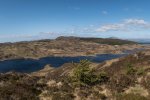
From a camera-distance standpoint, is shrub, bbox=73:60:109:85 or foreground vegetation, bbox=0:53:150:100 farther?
shrub, bbox=73:60:109:85

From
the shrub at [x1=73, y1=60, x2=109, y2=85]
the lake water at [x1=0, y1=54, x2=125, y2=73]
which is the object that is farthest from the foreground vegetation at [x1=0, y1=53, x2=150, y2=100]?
the lake water at [x1=0, y1=54, x2=125, y2=73]

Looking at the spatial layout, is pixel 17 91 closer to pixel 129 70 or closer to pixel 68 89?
pixel 68 89

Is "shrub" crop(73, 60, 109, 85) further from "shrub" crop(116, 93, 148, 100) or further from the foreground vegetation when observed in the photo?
"shrub" crop(116, 93, 148, 100)

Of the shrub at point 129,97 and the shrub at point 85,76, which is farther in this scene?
the shrub at point 85,76

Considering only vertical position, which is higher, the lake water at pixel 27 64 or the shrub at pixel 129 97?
the shrub at pixel 129 97

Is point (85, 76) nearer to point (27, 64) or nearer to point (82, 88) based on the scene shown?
point (82, 88)

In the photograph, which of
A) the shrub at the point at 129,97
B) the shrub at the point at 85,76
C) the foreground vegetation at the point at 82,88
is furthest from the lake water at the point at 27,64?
the shrub at the point at 129,97

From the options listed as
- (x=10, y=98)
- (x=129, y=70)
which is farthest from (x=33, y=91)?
(x=129, y=70)

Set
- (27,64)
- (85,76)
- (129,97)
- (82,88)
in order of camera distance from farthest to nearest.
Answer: (27,64), (85,76), (82,88), (129,97)

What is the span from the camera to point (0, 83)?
17031 millimetres

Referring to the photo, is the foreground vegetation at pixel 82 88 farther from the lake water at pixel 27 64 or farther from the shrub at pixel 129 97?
the lake water at pixel 27 64

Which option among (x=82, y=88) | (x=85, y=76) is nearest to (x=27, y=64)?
(x=85, y=76)

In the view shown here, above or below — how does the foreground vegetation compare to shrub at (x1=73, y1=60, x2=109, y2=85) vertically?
below

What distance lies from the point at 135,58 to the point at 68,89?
39.4 meters
